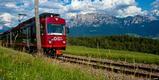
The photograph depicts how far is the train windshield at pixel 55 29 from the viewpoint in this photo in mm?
28328

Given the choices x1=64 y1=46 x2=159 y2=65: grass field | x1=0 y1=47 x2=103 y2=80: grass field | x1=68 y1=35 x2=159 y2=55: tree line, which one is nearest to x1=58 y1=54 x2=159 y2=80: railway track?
x1=0 y1=47 x2=103 y2=80: grass field

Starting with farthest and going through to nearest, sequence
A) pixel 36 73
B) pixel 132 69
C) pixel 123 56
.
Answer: pixel 123 56
pixel 132 69
pixel 36 73

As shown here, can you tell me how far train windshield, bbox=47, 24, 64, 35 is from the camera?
2833 centimetres

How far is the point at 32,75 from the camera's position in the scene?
10.6 meters

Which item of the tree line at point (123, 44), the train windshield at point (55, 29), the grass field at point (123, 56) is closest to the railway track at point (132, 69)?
the grass field at point (123, 56)

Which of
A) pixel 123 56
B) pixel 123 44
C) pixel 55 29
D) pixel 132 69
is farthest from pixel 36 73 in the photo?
pixel 123 44

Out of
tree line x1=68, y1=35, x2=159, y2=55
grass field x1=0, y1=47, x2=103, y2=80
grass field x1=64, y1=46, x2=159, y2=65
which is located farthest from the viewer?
tree line x1=68, y1=35, x2=159, y2=55

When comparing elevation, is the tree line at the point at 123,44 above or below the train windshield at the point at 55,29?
below

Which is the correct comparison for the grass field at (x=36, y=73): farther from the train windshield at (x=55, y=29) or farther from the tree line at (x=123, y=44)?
the tree line at (x=123, y=44)

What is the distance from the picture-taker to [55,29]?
28.8 m

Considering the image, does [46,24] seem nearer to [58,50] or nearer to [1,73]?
[58,50]

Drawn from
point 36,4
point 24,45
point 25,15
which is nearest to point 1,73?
point 36,4

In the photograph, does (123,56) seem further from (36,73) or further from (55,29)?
(36,73)

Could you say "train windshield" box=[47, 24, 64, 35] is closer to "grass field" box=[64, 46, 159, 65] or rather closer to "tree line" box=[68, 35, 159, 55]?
"grass field" box=[64, 46, 159, 65]
